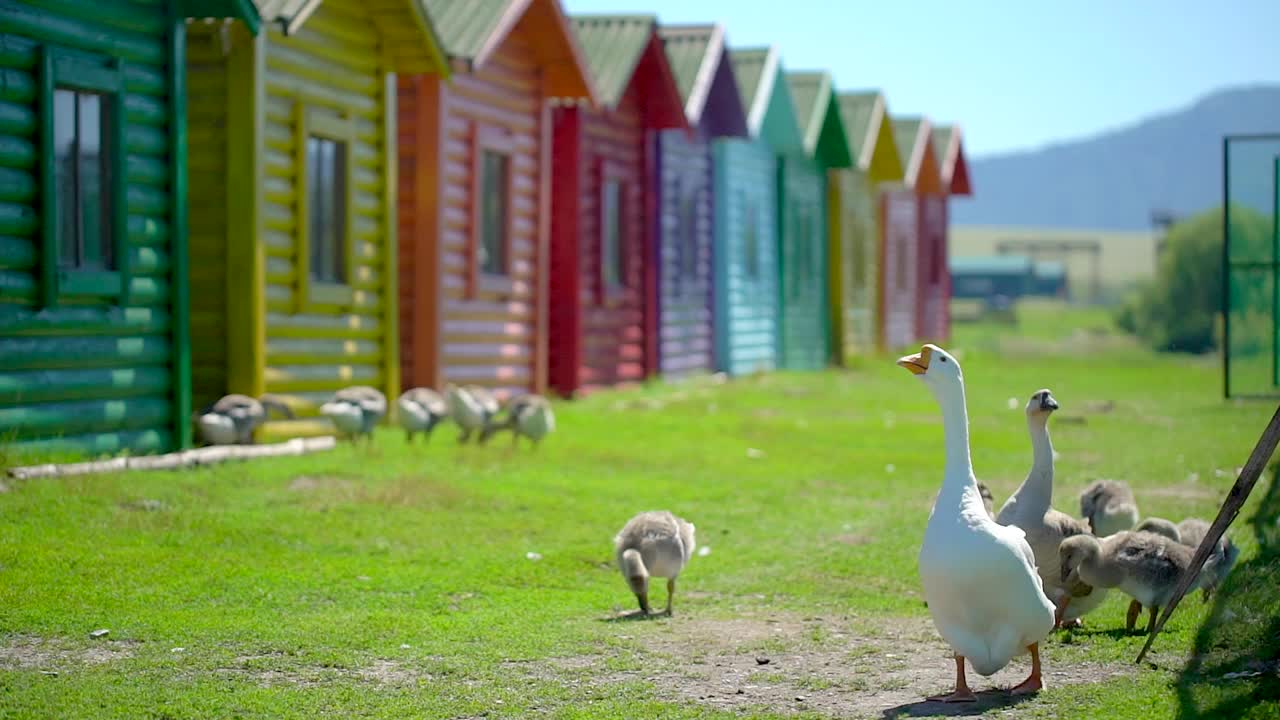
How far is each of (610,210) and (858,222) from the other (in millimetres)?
16236

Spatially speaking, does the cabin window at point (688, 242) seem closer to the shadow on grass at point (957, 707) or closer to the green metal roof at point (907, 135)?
the green metal roof at point (907, 135)

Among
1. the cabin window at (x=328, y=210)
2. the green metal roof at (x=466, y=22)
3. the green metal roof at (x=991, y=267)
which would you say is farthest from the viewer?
the green metal roof at (x=991, y=267)

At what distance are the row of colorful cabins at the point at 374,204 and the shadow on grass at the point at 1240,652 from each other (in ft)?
28.2

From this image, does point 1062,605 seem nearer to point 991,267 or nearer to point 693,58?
point 693,58

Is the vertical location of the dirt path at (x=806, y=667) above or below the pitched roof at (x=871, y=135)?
below

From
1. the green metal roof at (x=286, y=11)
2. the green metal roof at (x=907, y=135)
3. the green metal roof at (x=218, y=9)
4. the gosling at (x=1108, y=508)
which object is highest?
the green metal roof at (x=907, y=135)

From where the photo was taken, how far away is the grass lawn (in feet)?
24.3

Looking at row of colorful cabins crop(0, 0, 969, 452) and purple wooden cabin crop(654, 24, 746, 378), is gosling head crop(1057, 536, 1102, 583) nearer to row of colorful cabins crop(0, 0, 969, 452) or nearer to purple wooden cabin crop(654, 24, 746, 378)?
row of colorful cabins crop(0, 0, 969, 452)

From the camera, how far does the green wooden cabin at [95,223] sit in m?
12.9

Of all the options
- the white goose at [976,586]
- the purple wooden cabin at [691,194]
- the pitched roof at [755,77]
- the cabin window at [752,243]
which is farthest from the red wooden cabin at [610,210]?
the white goose at [976,586]

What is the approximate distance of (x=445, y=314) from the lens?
20641mm

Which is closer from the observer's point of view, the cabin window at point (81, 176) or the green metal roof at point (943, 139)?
the cabin window at point (81, 176)

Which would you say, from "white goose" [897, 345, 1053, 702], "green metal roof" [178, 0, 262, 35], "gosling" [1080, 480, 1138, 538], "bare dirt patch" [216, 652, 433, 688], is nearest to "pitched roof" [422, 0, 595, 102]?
"green metal roof" [178, 0, 262, 35]

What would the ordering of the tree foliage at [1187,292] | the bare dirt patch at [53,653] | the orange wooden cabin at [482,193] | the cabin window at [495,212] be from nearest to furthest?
1. the bare dirt patch at [53,653]
2. the orange wooden cabin at [482,193]
3. the cabin window at [495,212]
4. the tree foliage at [1187,292]
